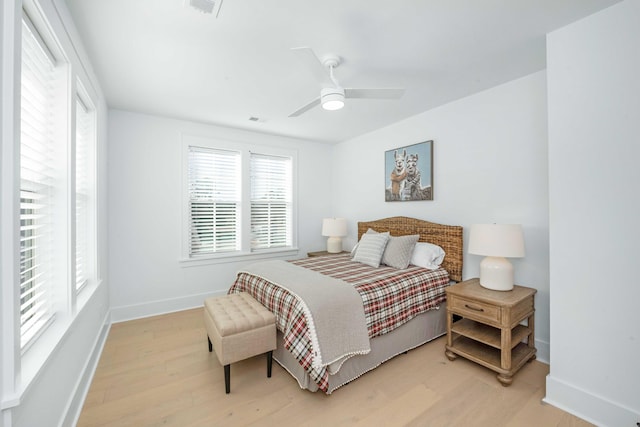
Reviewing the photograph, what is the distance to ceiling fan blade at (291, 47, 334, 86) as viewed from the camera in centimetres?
168

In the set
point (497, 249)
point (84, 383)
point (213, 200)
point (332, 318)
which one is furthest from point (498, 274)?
point (213, 200)

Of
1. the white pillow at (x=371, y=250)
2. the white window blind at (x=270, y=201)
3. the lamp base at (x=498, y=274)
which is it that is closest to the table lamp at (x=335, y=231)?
the white window blind at (x=270, y=201)

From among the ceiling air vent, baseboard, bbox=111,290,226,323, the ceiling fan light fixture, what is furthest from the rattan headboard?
the ceiling air vent

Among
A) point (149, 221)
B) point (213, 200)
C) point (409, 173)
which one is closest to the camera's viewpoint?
point (149, 221)

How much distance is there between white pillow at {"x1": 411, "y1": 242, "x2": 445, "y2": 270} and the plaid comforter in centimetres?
9

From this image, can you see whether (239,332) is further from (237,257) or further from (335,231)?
(335,231)

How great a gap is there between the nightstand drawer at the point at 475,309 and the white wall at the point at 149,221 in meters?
3.06

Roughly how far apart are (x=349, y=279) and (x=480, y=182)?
5.84 ft

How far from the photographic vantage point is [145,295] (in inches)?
140

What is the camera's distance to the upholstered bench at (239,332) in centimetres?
203

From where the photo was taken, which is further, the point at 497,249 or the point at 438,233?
the point at 438,233

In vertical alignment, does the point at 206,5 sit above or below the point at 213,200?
above

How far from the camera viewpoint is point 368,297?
2338 millimetres

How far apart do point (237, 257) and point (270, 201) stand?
40.7 inches
